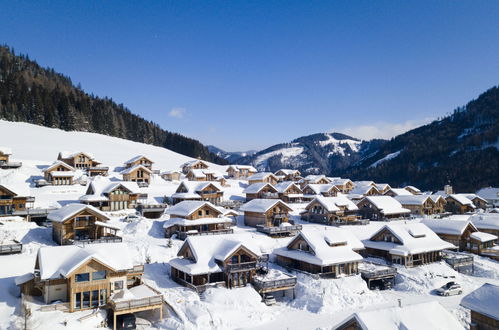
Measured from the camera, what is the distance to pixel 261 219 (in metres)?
57.1

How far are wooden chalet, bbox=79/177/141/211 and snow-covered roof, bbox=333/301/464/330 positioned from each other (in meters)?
45.5

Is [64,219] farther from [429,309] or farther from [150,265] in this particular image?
[429,309]

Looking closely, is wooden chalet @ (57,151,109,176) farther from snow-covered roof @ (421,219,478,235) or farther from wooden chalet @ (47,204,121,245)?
snow-covered roof @ (421,219,478,235)

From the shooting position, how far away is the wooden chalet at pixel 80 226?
41406mm

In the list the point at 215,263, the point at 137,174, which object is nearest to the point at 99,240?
the point at 215,263

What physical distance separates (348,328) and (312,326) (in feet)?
41.7

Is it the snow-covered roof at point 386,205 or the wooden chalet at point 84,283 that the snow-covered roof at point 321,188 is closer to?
the snow-covered roof at point 386,205

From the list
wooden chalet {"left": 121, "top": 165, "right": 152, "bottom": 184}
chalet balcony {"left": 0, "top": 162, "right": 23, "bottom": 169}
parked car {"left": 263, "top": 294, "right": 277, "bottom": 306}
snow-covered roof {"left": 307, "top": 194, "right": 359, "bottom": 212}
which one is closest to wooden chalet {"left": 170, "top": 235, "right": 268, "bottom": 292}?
parked car {"left": 263, "top": 294, "right": 277, "bottom": 306}

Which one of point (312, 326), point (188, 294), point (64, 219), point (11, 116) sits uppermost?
point (11, 116)

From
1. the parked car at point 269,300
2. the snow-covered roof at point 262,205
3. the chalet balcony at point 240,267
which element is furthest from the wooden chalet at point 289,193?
the parked car at point 269,300

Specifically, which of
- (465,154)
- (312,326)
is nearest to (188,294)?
(312,326)

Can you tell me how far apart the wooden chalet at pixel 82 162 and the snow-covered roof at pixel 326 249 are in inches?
2087

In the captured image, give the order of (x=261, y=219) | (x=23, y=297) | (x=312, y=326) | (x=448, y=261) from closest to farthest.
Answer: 1. (x=23, y=297)
2. (x=312, y=326)
3. (x=448, y=261)
4. (x=261, y=219)

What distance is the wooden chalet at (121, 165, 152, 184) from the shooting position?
260 feet
